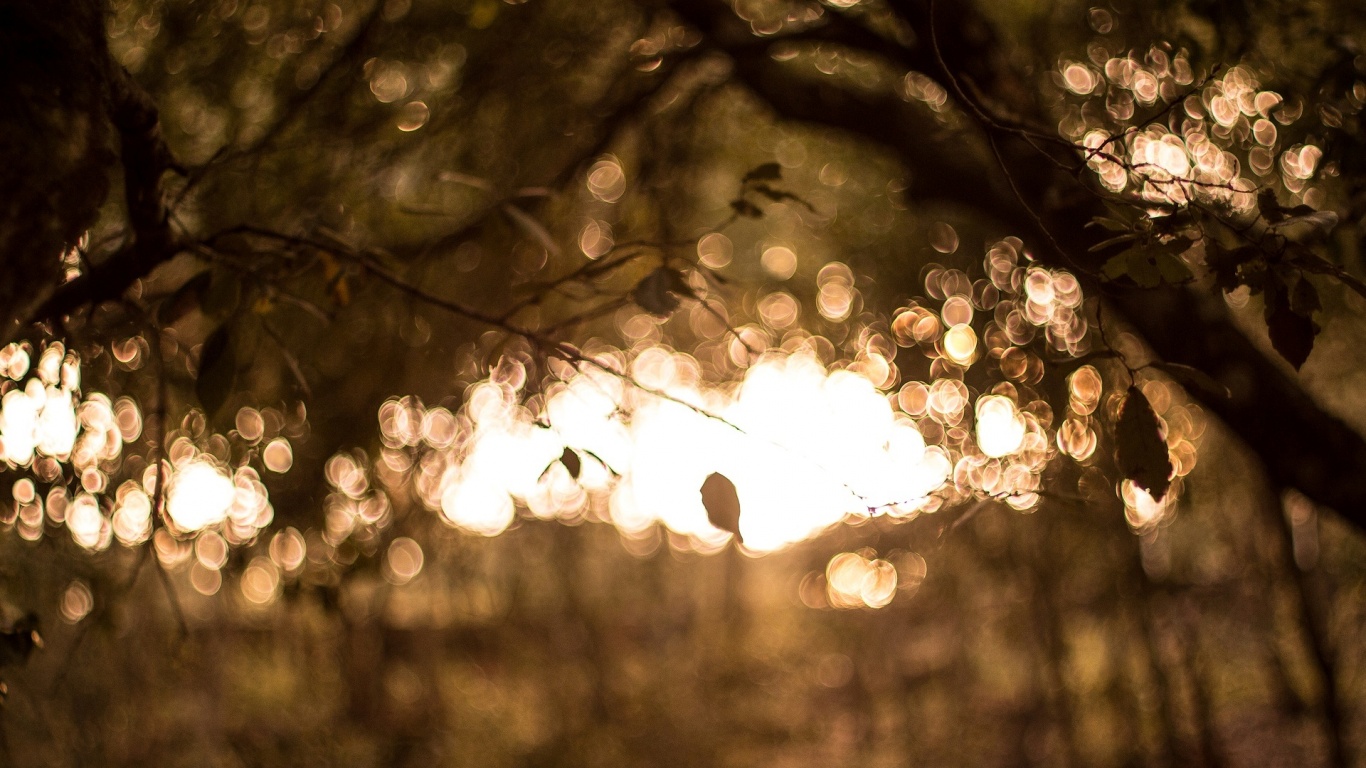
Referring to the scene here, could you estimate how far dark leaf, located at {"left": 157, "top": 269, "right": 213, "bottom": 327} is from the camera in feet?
4.00

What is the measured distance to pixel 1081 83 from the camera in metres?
2.82

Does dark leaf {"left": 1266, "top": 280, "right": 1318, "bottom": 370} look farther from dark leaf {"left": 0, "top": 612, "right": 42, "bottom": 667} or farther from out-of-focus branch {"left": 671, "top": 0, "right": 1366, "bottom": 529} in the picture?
dark leaf {"left": 0, "top": 612, "right": 42, "bottom": 667}

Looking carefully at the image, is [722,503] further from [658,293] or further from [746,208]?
[746,208]

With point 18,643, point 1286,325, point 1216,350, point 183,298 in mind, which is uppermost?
point 1286,325

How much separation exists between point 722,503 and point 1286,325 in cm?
74

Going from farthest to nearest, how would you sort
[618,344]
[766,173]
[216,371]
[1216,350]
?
[618,344] → [1216,350] → [766,173] → [216,371]

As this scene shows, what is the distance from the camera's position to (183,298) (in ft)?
4.19

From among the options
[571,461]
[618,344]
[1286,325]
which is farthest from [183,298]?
[618,344]

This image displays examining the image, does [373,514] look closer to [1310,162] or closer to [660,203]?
[660,203]

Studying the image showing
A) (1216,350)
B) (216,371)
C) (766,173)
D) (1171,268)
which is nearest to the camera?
(1171,268)

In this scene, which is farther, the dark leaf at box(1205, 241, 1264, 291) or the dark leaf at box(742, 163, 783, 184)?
the dark leaf at box(742, 163, 783, 184)

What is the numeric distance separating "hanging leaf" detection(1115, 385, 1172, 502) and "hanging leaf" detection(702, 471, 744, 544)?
0.49 metres

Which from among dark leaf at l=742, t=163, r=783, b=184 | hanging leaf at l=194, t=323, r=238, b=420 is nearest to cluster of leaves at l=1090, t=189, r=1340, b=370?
dark leaf at l=742, t=163, r=783, b=184

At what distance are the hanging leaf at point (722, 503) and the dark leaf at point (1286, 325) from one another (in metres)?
0.70
